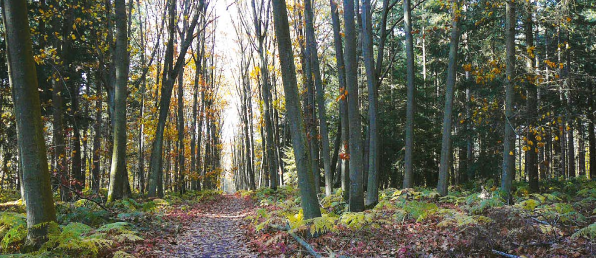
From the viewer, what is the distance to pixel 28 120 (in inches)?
196

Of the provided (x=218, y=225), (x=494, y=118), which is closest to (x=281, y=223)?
(x=218, y=225)

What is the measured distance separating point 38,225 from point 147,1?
53.8 feet

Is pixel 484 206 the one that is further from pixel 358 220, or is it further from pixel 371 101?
pixel 371 101

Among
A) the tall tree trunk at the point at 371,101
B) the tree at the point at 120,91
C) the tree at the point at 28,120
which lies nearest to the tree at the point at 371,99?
the tall tree trunk at the point at 371,101

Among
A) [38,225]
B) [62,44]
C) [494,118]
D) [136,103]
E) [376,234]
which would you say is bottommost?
[376,234]

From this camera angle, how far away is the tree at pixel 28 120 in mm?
4914

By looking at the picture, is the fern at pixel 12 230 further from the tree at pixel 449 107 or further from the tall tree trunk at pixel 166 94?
the tree at pixel 449 107

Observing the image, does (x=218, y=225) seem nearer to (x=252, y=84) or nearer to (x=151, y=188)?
(x=151, y=188)

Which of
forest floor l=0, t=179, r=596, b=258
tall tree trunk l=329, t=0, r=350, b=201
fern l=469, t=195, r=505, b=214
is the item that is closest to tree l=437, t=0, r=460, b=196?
forest floor l=0, t=179, r=596, b=258

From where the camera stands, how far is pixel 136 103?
2325 cm

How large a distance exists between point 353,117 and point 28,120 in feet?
20.8

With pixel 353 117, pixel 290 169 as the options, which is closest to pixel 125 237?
pixel 353 117

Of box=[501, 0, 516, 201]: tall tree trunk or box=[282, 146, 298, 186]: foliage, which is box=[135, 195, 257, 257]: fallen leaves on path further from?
box=[282, 146, 298, 186]: foliage

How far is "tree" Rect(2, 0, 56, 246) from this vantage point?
16.1 feet
